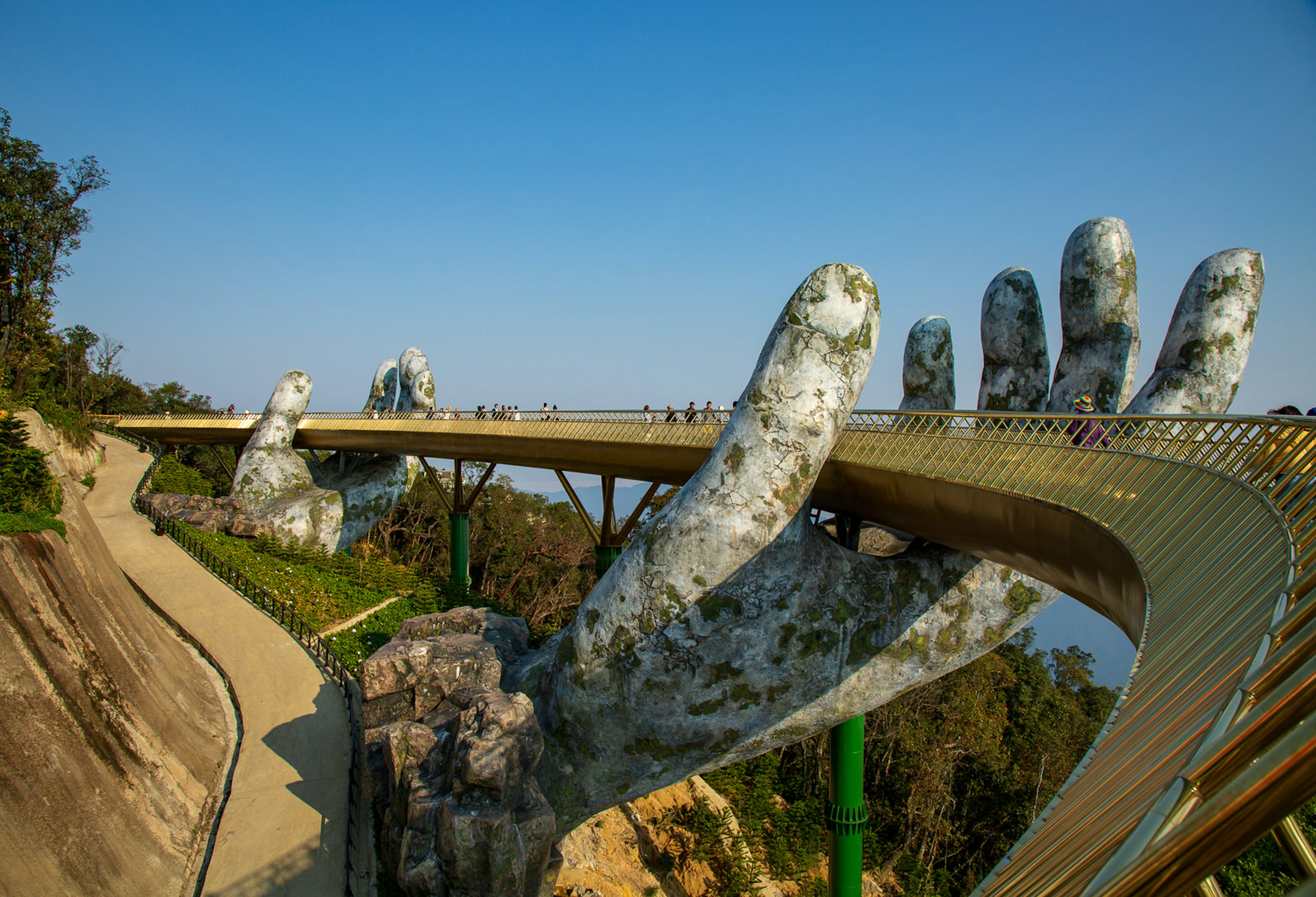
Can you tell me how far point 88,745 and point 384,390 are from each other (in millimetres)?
24213

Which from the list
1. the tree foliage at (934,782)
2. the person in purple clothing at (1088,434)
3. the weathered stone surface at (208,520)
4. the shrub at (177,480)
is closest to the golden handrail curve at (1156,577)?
the person in purple clothing at (1088,434)

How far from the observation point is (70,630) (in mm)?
11164

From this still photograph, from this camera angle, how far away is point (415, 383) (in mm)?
29375

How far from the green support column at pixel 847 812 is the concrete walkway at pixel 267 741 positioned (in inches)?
329

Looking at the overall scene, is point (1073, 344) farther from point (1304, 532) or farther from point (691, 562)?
point (1304, 532)

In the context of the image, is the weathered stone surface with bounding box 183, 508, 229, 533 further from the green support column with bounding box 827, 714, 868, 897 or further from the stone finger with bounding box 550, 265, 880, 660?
the green support column with bounding box 827, 714, 868, 897

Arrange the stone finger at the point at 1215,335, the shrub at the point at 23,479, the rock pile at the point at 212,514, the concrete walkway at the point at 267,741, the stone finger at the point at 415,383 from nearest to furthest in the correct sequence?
1. the concrete walkway at the point at 267,741
2. the stone finger at the point at 1215,335
3. the shrub at the point at 23,479
4. the rock pile at the point at 212,514
5. the stone finger at the point at 415,383

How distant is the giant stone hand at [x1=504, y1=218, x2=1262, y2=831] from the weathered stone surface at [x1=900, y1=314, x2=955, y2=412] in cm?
365

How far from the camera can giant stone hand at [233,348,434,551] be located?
84.4 ft

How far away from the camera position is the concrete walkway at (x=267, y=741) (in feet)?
35.3

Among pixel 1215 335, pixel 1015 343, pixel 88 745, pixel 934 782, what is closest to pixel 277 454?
pixel 88 745

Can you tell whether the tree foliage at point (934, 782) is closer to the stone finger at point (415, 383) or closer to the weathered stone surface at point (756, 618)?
the weathered stone surface at point (756, 618)

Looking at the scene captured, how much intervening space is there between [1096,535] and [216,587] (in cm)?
2002

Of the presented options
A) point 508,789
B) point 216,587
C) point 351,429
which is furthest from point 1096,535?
point 351,429
